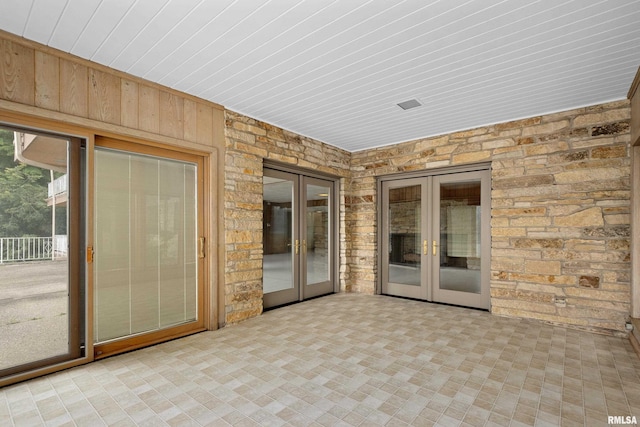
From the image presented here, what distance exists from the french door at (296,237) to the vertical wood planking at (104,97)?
2.04 metres

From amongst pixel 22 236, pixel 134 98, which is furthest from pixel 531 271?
pixel 22 236

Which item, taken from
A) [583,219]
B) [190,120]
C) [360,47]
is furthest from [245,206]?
[583,219]

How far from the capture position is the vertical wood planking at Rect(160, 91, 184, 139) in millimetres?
3387

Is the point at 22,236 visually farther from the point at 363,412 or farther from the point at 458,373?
the point at 458,373

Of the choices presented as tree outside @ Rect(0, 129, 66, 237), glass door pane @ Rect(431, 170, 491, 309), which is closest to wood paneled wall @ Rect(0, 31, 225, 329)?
tree outside @ Rect(0, 129, 66, 237)

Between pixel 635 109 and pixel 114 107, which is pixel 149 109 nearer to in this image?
pixel 114 107

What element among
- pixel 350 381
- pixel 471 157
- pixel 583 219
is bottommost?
pixel 350 381

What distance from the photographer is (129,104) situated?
3135 mm

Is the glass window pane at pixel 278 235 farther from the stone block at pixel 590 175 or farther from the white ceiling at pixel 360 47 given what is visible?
the stone block at pixel 590 175

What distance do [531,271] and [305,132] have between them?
3.68 meters

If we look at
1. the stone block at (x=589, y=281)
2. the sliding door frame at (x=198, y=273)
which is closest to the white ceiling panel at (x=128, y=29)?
the sliding door frame at (x=198, y=273)

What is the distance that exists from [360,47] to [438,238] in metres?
3.40

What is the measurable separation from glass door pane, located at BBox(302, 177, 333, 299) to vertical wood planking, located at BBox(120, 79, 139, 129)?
107 inches

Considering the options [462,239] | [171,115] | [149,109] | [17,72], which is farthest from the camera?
[462,239]
